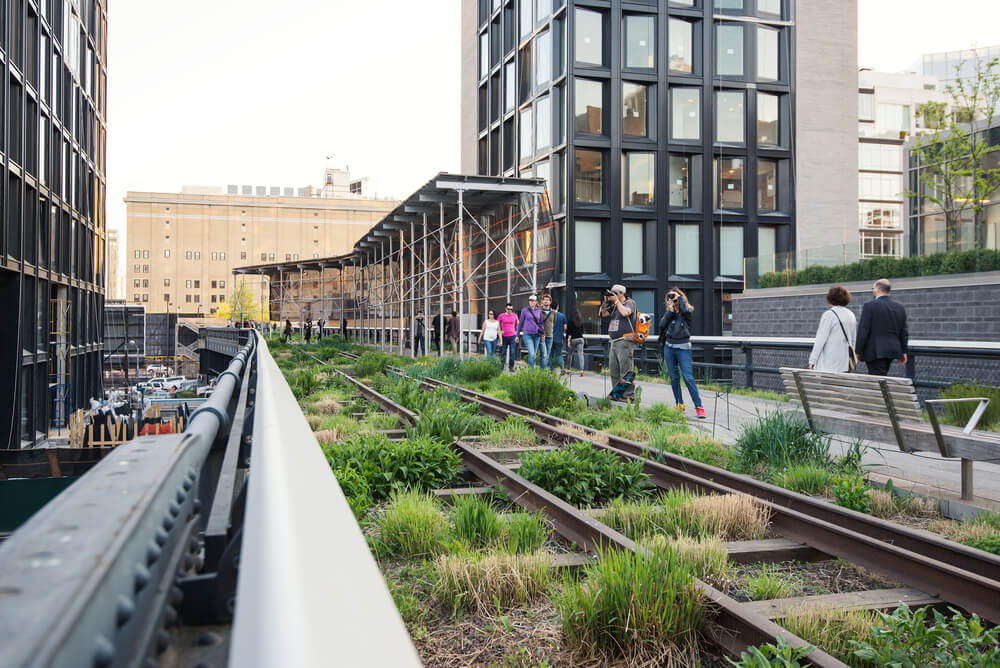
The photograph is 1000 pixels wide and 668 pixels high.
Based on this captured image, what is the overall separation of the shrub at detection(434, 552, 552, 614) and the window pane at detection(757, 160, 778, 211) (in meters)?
36.3

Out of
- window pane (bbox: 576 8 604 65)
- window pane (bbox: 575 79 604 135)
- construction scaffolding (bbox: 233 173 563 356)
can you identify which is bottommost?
construction scaffolding (bbox: 233 173 563 356)

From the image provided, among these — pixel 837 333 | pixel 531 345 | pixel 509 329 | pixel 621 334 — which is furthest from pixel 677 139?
pixel 837 333

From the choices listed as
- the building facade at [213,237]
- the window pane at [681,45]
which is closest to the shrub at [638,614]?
the window pane at [681,45]

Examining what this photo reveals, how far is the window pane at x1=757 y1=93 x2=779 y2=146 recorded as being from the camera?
3747 centimetres

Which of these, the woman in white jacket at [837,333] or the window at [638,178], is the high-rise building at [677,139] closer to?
the window at [638,178]

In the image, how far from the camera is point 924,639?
318cm

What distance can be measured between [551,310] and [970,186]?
19.6m

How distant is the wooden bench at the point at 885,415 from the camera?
6.07 m

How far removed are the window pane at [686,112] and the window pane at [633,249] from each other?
16.0ft

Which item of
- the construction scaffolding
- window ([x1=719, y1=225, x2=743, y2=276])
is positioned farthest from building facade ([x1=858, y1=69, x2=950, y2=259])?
the construction scaffolding

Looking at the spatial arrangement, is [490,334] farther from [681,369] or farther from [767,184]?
[767,184]

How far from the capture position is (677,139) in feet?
→ 118

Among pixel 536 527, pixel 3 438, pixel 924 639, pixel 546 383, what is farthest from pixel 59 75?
pixel 924 639

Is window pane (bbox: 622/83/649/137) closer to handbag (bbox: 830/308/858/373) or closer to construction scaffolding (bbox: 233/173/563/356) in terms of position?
construction scaffolding (bbox: 233/173/563/356)
